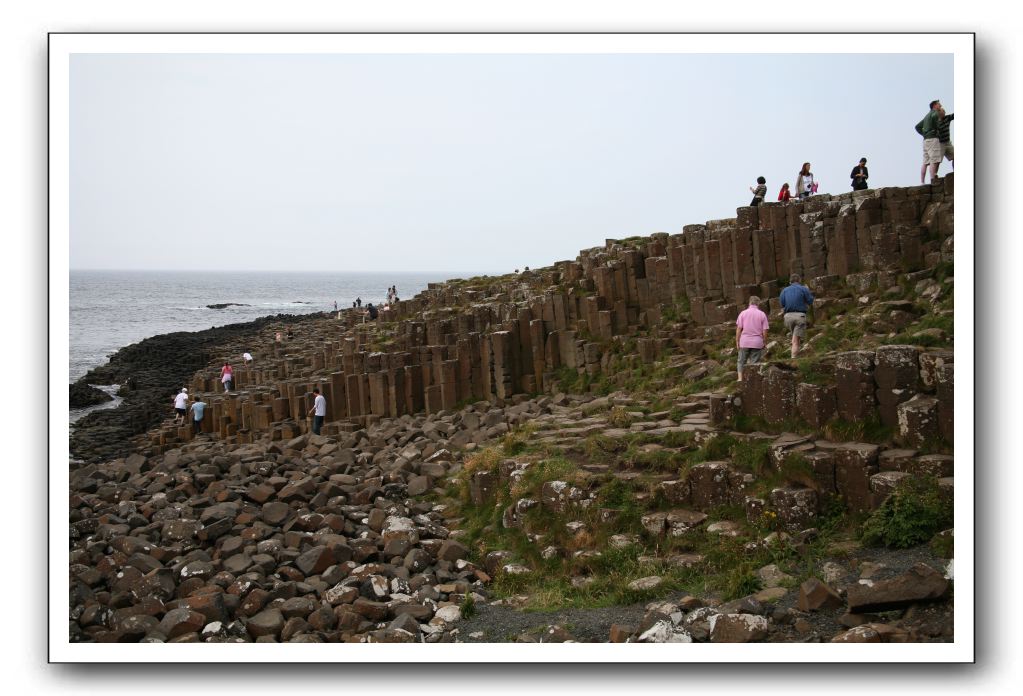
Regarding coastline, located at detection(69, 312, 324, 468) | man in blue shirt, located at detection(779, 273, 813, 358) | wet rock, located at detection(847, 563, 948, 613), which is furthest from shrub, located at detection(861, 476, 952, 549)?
coastline, located at detection(69, 312, 324, 468)

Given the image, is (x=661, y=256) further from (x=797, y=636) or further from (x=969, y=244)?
(x=797, y=636)

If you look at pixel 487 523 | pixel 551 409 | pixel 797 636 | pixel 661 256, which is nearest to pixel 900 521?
→ pixel 797 636

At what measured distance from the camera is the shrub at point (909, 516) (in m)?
9.44

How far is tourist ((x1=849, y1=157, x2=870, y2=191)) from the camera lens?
61.2ft

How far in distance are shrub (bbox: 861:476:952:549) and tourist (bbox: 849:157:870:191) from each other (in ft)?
33.6

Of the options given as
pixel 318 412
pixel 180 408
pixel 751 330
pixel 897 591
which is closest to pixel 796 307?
pixel 751 330

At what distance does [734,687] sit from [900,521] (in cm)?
244

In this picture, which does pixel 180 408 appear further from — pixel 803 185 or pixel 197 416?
pixel 803 185

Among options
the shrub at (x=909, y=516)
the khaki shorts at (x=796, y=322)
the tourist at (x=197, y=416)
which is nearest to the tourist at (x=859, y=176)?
the khaki shorts at (x=796, y=322)

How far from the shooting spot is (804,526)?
33.6 ft

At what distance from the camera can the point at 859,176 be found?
62.1 ft

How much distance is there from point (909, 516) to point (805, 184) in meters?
11.2

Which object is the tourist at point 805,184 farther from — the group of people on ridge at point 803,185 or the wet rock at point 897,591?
the wet rock at point 897,591

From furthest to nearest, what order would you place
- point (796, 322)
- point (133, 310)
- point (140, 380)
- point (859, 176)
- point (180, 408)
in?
point (133, 310) → point (140, 380) → point (180, 408) → point (859, 176) → point (796, 322)
